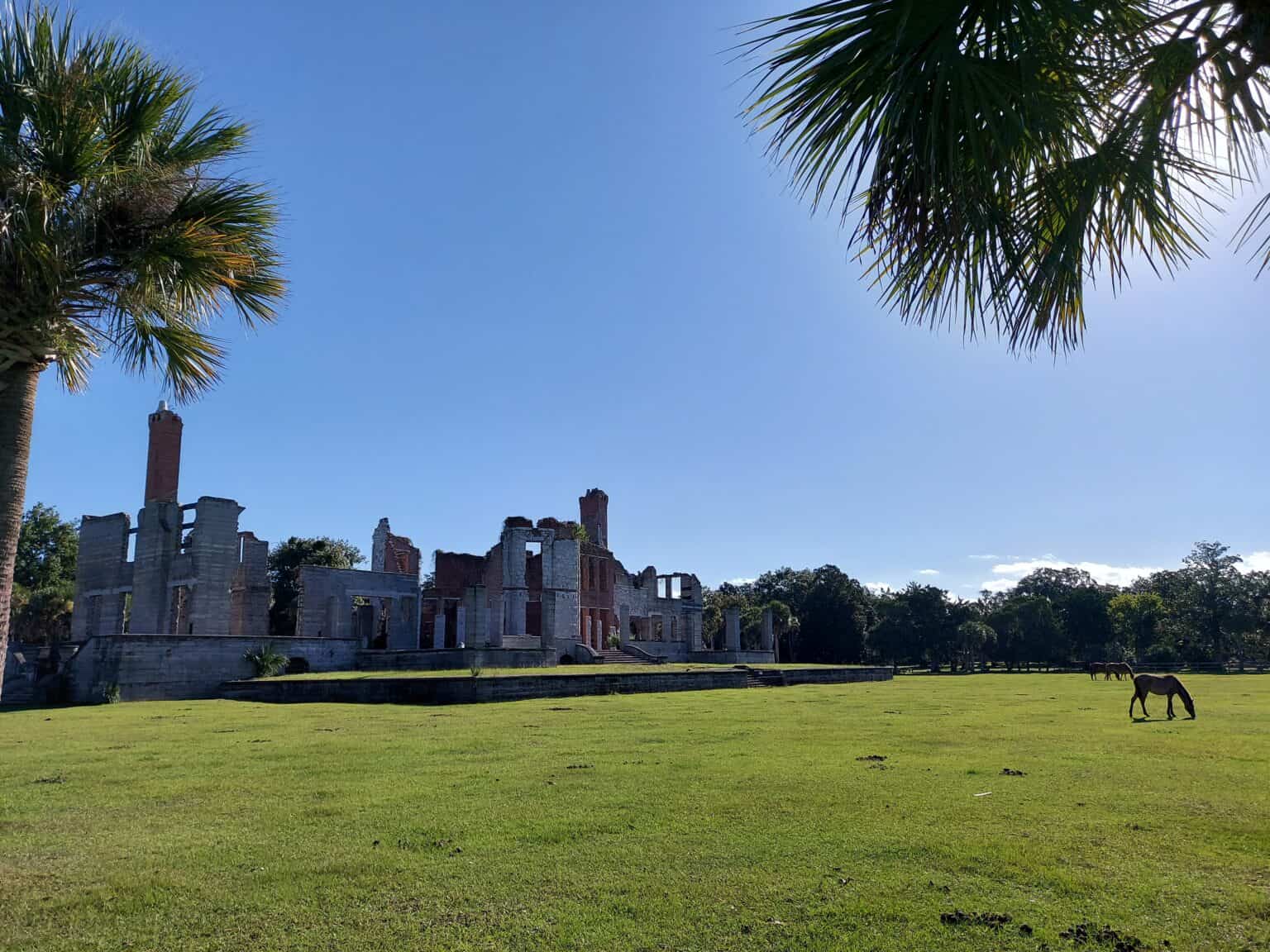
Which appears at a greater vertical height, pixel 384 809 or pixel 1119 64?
pixel 1119 64

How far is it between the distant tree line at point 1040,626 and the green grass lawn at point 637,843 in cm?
4915

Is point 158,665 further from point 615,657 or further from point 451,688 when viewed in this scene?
point 615,657

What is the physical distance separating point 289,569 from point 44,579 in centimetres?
1520

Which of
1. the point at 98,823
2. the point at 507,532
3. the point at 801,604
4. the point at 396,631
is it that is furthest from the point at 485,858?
the point at 801,604

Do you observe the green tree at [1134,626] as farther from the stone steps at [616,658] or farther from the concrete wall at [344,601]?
the concrete wall at [344,601]

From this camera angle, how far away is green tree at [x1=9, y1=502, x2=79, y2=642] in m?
45.0

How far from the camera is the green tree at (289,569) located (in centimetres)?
4781

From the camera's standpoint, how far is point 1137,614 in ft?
202

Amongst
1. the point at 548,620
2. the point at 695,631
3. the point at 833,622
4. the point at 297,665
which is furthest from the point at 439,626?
the point at 833,622

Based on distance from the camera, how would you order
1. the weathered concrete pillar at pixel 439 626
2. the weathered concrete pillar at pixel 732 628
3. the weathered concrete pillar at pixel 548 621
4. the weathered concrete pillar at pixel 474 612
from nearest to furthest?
the weathered concrete pillar at pixel 474 612
the weathered concrete pillar at pixel 548 621
the weathered concrete pillar at pixel 439 626
the weathered concrete pillar at pixel 732 628

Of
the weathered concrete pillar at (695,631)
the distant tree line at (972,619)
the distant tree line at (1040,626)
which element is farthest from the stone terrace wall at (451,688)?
the distant tree line at (1040,626)

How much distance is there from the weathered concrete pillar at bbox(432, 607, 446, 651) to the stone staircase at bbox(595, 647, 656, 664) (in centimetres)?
876

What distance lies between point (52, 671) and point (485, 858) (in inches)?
933

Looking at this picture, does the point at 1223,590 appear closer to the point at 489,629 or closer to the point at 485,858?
the point at 489,629
